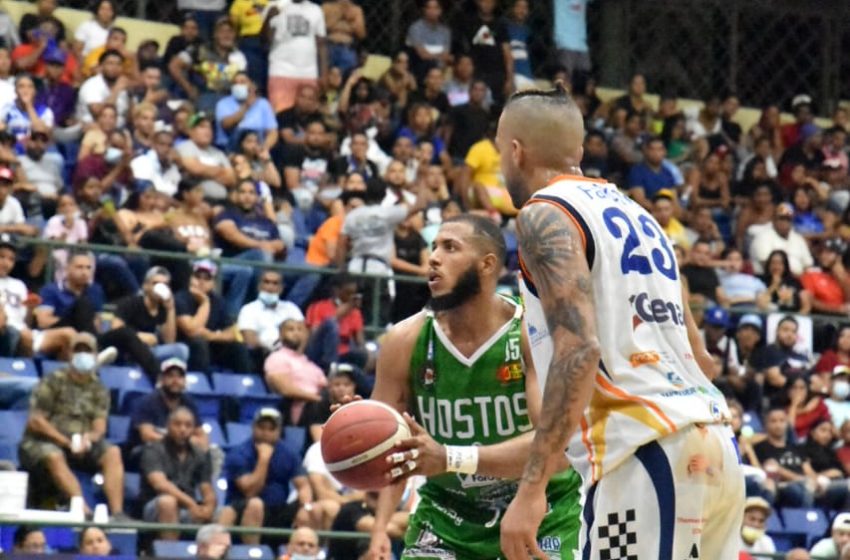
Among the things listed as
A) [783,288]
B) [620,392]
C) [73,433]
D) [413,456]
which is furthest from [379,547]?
[783,288]

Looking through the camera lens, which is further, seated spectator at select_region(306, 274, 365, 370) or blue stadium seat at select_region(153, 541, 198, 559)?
seated spectator at select_region(306, 274, 365, 370)

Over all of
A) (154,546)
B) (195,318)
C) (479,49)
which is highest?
(479,49)

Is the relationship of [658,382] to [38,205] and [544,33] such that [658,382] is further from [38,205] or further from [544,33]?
[544,33]

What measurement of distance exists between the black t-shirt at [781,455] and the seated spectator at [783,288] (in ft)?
9.00

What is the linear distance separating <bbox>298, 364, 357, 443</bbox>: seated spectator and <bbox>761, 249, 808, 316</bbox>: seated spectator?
6.46 m

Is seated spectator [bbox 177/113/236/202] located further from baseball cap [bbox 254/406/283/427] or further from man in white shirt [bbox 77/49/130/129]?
baseball cap [bbox 254/406/283/427]

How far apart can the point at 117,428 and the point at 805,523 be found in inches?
258

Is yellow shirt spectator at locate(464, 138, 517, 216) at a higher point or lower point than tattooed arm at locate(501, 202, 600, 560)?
lower

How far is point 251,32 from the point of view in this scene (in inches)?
747

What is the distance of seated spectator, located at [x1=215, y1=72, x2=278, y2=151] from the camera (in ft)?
58.3

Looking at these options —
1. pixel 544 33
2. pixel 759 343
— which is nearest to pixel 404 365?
pixel 759 343

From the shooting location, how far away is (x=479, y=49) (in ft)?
68.2

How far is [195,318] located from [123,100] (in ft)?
10.1

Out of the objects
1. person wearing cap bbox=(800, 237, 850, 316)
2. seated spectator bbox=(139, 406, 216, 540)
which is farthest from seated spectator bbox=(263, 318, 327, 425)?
person wearing cap bbox=(800, 237, 850, 316)
